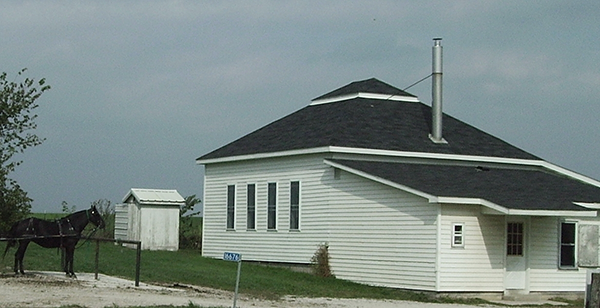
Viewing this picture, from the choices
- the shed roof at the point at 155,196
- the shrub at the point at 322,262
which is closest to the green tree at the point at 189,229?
the shed roof at the point at 155,196

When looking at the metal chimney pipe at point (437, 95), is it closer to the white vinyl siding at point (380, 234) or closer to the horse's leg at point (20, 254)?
the white vinyl siding at point (380, 234)

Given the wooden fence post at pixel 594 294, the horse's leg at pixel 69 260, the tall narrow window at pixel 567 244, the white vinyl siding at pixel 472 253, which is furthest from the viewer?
the tall narrow window at pixel 567 244

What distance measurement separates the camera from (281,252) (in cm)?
3306

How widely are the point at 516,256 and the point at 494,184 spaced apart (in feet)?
7.85

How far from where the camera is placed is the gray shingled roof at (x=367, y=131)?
31531mm

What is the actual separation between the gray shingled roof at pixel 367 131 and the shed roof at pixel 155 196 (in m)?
3.65

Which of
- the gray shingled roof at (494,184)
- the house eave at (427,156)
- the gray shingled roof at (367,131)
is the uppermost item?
the gray shingled roof at (367,131)

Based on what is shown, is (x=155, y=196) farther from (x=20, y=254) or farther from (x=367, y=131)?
(x=20, y=254)

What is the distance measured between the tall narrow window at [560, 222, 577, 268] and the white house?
1.3 inches

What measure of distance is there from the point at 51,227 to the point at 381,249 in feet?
30.3

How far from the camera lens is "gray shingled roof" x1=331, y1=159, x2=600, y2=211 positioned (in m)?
26.7

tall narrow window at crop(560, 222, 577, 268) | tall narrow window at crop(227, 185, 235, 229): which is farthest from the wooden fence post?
tall narrow window at crop(227, 185, 235, 229)

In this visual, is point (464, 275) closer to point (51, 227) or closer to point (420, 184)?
point (420, 184)

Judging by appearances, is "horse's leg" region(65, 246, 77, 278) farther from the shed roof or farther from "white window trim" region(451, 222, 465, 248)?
the shed roof
